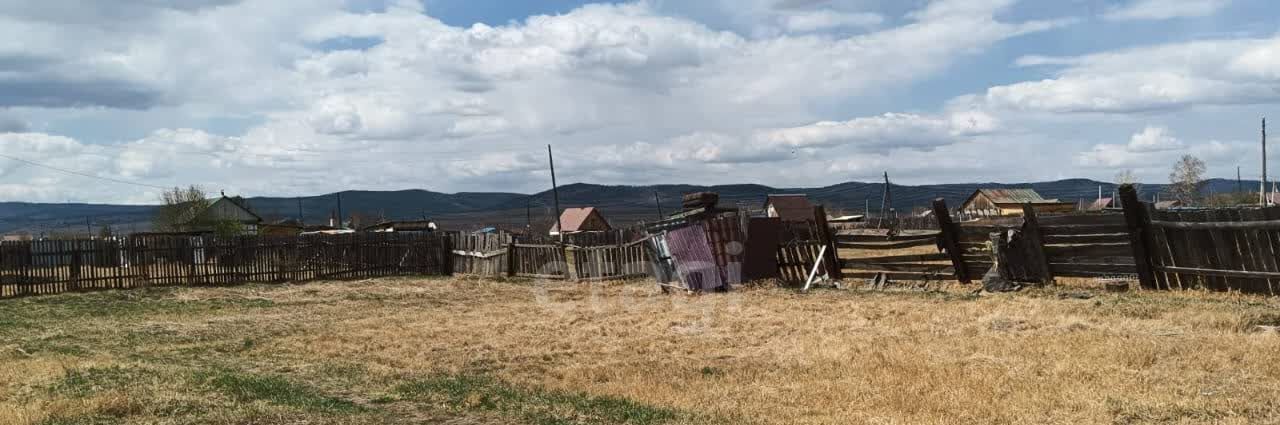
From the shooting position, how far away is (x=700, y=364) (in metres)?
10.7

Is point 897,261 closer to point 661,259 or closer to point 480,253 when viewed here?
point 661,259

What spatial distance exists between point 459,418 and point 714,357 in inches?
154

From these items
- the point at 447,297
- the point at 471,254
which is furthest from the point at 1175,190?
the point at 447,297

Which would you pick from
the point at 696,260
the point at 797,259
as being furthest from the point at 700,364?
the point at 797,259

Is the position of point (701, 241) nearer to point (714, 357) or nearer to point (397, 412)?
point (714, 357)

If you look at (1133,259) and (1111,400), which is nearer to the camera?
(1111,400)

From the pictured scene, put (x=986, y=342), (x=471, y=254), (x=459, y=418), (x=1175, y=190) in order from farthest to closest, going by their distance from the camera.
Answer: (x=1175, y=190) → (x=471, y=254) → (x=986, y=342) → (x=459, y=418)

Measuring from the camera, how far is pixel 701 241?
66.2ft

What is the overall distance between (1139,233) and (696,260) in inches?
326

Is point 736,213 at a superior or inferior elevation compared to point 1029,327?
superior

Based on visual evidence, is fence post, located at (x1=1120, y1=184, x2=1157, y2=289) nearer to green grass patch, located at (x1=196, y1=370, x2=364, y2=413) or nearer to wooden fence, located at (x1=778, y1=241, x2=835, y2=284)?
wooden fence, located at (x1=778, y1=241, x2=835, y2=284)

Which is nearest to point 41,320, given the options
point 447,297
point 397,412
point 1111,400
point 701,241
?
point 447,297

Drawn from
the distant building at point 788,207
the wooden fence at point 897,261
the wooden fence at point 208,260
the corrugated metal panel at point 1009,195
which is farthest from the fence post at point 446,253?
the corrugated metal panel at point 1009,195

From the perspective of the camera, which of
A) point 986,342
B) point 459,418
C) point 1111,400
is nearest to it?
point 1111,400
